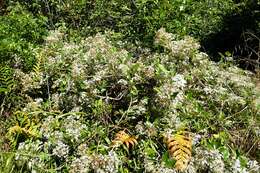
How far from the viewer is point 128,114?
460 centimetres

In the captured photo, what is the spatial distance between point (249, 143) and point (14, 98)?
7.45ft

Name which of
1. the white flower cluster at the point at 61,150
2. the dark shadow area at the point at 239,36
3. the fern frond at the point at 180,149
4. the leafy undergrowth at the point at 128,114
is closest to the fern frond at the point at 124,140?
the leafy undergrowth at the point at 128,114

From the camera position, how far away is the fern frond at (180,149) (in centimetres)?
411

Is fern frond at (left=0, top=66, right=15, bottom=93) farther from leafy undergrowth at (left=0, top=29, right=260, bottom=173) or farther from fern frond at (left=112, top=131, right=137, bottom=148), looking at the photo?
fern frond at (left=112, top=131, right=137, bottom=148)

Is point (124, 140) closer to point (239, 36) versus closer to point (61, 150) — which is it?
point (61, 150)

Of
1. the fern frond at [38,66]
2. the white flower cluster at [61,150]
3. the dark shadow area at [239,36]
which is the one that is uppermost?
the fern frond at [38,66]

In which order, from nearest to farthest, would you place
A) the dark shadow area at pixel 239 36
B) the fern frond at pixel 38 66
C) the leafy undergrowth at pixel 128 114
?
the leafy undergrowth at pixel 128 114, the fern frond at pixel 38 66, the dark shadow area at pixel 239 36

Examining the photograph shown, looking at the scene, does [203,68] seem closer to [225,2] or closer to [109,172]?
[109,172]

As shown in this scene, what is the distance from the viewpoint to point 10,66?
5422mm

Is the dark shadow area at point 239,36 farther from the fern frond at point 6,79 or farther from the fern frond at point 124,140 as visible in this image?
the fern frond at point 124,140

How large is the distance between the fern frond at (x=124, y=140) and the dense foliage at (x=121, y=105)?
0.02 m

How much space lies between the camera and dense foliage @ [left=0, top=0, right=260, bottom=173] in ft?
14.1

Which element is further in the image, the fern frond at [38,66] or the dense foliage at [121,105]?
the fern frond at [38,66]

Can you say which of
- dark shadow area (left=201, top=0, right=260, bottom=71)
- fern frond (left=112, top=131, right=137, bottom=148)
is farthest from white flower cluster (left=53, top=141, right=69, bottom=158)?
dark shadow area (left=201, top=0, right=260, bottom=71)
